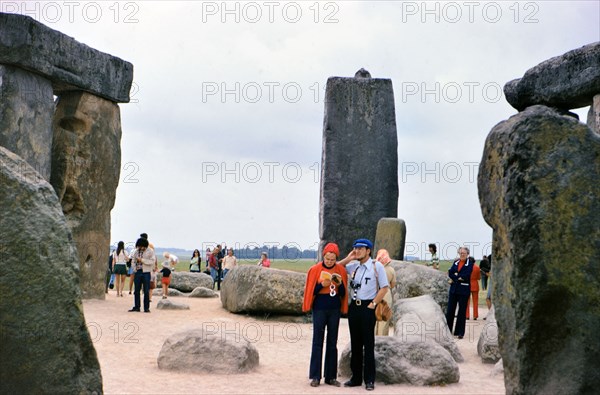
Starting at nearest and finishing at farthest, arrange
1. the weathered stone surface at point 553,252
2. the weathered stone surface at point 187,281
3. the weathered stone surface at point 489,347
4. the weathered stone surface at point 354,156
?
the weathered stone surface at point 553,252
the weathered stone surface at point 489,347
the weathered stone surface at point 354,156
the weathered stone surface at point 187,281

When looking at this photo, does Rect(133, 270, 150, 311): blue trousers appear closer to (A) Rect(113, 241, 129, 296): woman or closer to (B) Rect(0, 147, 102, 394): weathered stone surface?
(A) Rect(113, 241, 129, 296): woman

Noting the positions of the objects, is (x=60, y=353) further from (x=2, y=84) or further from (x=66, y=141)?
(x=66, y=141)

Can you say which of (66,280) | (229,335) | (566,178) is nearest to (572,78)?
(229,335)

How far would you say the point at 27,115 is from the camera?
11.5 metres

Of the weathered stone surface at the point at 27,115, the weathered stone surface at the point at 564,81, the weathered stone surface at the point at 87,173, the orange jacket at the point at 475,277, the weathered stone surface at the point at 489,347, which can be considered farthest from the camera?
the weathered stone surface at the point at 87,173

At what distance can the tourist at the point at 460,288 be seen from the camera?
34.2 feet

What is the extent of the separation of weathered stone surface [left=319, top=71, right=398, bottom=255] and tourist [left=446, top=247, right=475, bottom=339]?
12.6ft

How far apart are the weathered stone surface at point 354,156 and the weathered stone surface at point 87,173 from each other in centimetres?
390

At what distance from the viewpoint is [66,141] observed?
12.9m

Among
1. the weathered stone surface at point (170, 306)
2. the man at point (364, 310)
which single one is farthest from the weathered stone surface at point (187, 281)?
the man at point (364, 310)

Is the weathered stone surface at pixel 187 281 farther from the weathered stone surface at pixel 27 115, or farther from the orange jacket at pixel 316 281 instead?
the orange jacket at pixel 316 281

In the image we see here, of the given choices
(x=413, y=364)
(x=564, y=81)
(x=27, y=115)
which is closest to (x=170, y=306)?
(x=27, y=115)

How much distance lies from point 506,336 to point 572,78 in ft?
17.8

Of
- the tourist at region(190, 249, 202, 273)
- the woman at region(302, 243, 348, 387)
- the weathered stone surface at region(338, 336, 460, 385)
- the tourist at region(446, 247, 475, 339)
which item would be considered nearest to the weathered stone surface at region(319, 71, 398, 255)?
the tourist at region(446, 247, 475, 339)
